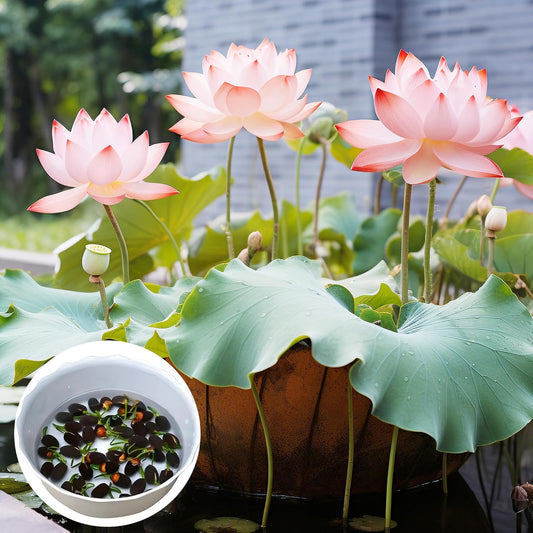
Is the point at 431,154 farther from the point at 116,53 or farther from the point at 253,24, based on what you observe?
the point at 116,53

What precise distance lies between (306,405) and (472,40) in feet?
10.5

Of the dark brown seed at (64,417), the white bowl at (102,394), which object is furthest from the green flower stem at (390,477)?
the dark brown seed at (64,417)

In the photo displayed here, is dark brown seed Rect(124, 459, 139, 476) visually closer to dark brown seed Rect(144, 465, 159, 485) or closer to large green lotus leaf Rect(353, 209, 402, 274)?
dark brown seed Rect(144, 465, 159, 485)

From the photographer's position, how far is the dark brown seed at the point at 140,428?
552 millimetres

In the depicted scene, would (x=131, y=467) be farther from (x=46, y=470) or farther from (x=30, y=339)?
(x=30, y=339)

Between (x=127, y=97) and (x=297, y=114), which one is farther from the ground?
(x=297, y=114)

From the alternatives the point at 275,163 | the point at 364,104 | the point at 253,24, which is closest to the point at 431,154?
the point at 364,104

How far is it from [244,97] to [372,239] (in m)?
0.53

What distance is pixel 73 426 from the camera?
55 cm

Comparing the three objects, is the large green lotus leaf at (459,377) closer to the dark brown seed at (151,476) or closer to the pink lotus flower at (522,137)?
the dark brown seed at (151,476)

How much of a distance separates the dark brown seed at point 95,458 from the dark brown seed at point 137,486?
0.10 feet

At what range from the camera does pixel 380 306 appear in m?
0.70

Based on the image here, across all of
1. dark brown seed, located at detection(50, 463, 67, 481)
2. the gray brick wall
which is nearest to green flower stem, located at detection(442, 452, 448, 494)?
dark brown seed, located at detection(50, 463, 67, 481)

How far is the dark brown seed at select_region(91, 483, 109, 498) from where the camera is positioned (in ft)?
1.72
